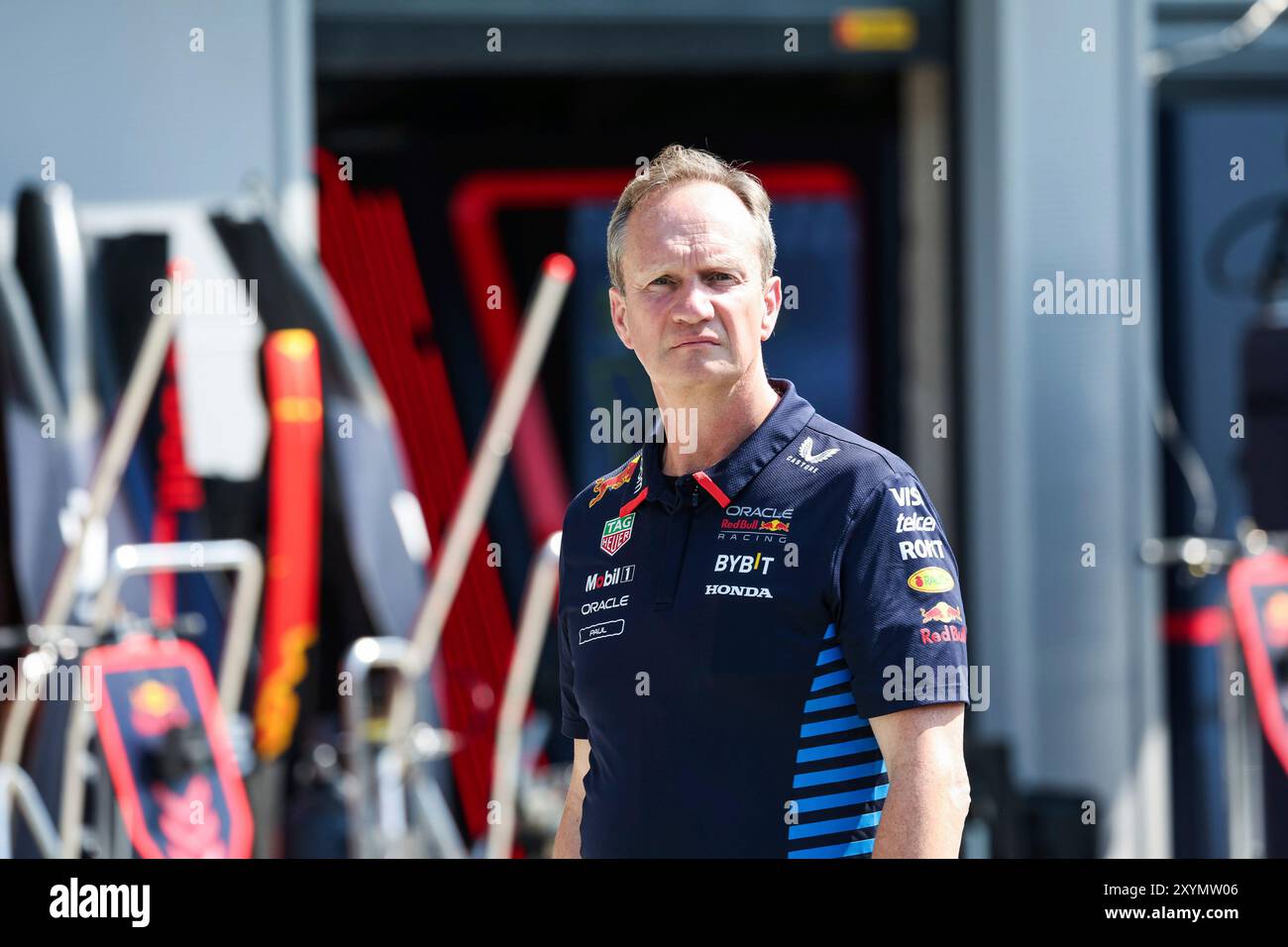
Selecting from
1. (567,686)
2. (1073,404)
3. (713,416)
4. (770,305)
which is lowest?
(567,686)

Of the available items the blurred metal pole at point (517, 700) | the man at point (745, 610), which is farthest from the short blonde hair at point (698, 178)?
the blurred metal pole at point (517, 700)

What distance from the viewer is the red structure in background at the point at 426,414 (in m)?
4.32

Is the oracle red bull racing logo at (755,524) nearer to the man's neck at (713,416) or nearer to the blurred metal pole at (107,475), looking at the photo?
the man's neck at (713,416)

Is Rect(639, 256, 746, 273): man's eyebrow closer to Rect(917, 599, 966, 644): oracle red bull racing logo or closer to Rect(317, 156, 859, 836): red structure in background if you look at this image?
Rect(917, 599, 966, 644): oracle red bull racing logo

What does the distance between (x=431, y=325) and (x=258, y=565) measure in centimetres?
93

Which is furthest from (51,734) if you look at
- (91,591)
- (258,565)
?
(258,565)

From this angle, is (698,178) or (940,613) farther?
(698,178)

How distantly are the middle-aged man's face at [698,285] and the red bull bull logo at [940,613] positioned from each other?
0.27m

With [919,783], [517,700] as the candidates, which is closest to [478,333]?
[517,700]

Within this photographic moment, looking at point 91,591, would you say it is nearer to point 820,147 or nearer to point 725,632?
point 820,147

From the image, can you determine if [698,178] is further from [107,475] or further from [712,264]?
[107,475]

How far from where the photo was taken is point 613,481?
1.70 m

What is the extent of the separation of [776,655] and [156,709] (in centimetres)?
248

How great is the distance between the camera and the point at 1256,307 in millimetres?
4418
